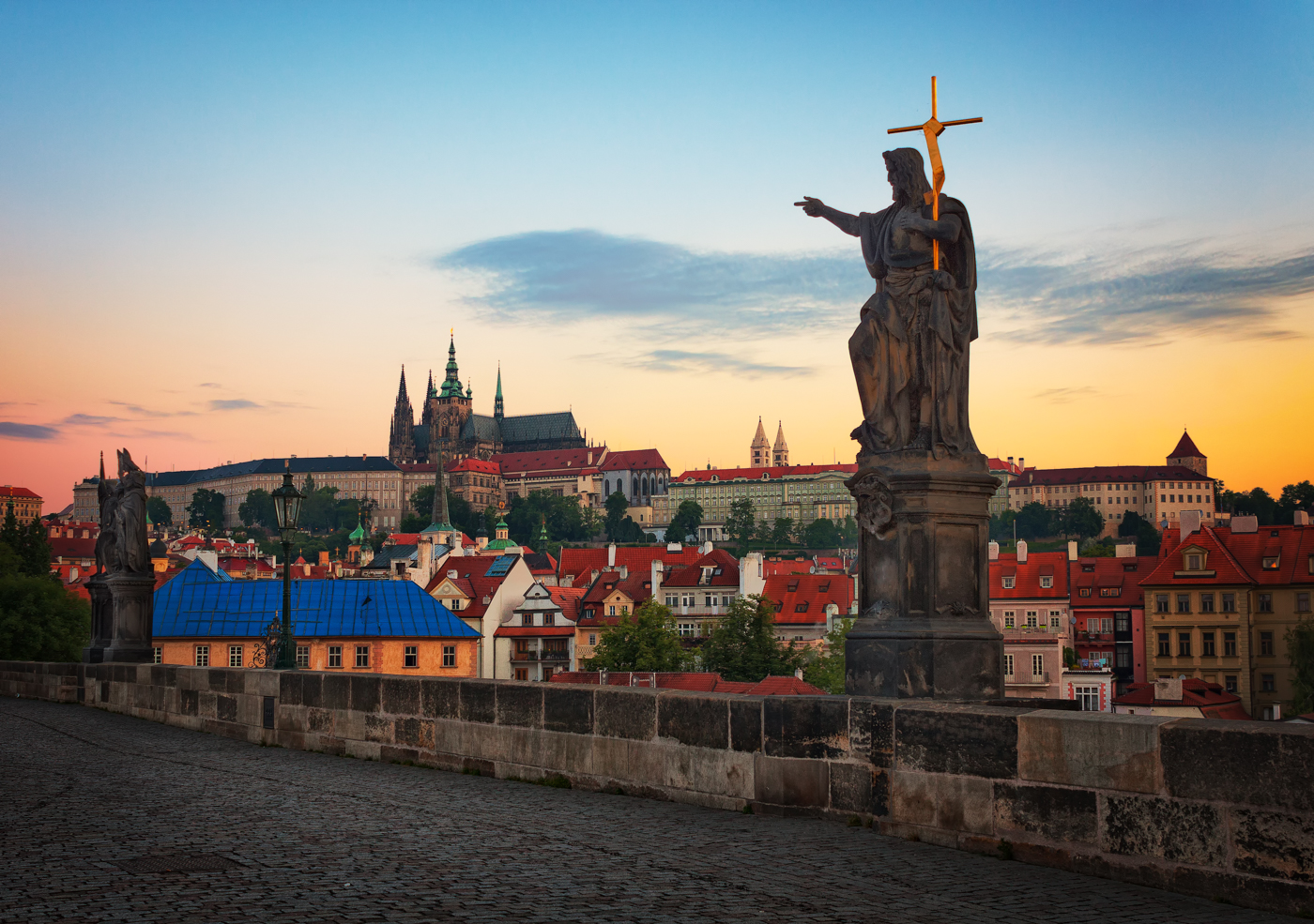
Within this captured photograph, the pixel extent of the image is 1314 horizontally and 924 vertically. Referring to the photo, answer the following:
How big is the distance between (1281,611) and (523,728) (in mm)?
52427

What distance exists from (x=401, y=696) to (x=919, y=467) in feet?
17.9

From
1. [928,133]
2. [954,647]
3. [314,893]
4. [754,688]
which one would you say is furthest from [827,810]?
[754,688]

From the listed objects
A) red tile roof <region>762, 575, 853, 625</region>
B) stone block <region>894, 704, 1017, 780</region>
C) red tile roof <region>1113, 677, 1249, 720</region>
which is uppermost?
stone block <region>894, 704, 1017, 780</region>

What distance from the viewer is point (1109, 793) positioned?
5.90m

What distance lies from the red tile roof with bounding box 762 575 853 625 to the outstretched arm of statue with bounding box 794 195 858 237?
7764cm

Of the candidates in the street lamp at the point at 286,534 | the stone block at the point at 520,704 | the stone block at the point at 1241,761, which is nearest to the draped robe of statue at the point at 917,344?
the stone block at the point at 1241,761

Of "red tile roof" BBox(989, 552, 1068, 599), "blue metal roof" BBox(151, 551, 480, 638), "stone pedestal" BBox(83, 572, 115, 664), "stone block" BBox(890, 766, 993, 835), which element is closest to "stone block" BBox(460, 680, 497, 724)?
"stone block" BBox(890, 766, 993, 835)

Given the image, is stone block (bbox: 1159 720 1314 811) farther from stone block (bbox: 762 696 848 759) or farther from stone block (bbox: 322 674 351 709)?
stone block (bbox: 322 674 351 709)

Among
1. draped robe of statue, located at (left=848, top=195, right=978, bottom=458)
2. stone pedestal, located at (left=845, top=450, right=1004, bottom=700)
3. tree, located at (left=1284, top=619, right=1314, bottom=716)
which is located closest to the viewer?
stone pedestal, located at (left=845, top=450, right=1004, bottom=700)

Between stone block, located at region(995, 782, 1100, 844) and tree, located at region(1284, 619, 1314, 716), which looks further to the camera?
tree, located at region(1284, 619, 1314, 716)

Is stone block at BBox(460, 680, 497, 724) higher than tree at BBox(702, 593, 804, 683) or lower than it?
higher

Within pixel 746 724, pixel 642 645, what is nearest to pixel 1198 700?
pixel 642 645

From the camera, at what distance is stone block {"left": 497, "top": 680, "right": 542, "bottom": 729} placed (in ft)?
31.3

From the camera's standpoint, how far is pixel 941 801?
22.0ft
